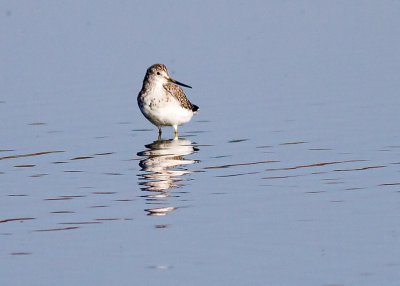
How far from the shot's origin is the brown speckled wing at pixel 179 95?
19.2 m

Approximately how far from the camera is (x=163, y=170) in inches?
603

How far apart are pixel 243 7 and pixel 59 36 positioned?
5547mm

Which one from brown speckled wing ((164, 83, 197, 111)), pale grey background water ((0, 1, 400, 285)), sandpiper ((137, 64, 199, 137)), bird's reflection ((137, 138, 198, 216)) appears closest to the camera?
pale grey background water ((0, 1, 400, 285))

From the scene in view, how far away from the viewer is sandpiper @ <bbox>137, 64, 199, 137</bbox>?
61.3 ft

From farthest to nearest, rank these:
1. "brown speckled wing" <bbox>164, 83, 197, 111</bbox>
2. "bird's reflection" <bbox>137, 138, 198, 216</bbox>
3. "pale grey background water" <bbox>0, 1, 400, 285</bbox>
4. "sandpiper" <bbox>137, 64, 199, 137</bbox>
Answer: "brown speckled wing" <bbox>164, 83, 197, 111</bbox> < "sandpiper" <bbox>137, 64, 199, 137</bbox> < "bird's reflection" <bbox>137, 138, 198, 216</bbox> < "pale grey background water" <bbox>0, 1, 400, 285</bbox>

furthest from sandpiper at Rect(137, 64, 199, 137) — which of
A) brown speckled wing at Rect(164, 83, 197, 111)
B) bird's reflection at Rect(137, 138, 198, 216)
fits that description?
bird's reflection at Rect(137, 138, 198, 216)

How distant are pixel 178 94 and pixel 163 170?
179 inches

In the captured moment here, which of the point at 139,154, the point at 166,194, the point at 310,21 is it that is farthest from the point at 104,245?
the point at 310,21

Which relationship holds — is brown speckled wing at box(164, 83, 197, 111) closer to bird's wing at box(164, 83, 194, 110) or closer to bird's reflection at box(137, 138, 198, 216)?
bird's wing at box(164, 83, 194, 110)

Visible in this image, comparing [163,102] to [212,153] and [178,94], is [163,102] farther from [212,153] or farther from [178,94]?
[212,153]

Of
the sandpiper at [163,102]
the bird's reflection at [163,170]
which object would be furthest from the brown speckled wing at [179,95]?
the bird's reflection at [163,170]

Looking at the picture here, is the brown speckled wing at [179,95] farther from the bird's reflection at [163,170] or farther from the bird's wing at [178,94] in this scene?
the bird's reflection at [163,170]

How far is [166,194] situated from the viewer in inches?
525

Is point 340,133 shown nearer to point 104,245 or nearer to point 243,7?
point 104,245
